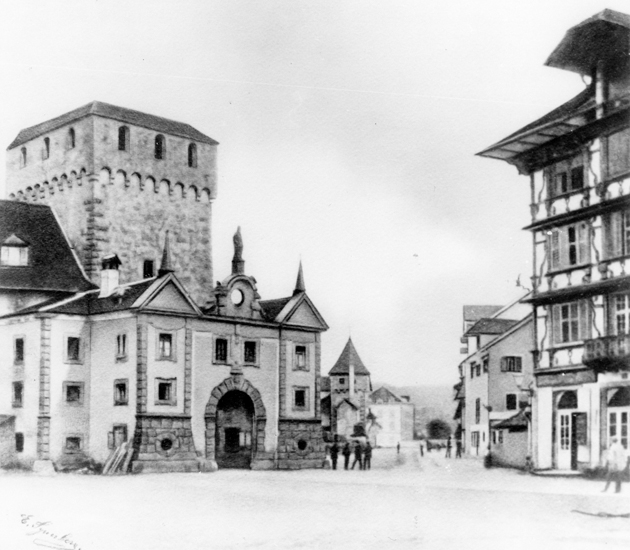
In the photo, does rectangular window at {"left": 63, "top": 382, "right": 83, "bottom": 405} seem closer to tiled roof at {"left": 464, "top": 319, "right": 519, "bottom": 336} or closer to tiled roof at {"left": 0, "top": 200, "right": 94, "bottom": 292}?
tiled roof at {"left": 0, "top": 200, "right": 94, "bottom": 292}

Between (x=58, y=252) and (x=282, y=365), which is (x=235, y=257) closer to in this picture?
(x=58, y=252)

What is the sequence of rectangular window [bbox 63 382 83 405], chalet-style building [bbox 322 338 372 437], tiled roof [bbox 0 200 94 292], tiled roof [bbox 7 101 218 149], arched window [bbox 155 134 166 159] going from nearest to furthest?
tiled roof [bbox 7 101 218 149], arched window [bbox 155 134 166 159], tiled roof [bbox 0 200 94 292], rectangular window [bbox 63 382 83 405], chalet-style building [bbox 322 338 372 437]

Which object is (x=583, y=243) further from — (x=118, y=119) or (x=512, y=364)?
(x=118, y=119)

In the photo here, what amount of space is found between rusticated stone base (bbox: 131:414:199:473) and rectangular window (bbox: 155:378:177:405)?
1.25 ft

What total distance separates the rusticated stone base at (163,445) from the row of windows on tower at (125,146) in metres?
6.22

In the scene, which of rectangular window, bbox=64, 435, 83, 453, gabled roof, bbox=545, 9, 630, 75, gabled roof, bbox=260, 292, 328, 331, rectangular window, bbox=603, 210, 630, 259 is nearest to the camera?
A: gabled roof, bbox=545, 9, 630, 75

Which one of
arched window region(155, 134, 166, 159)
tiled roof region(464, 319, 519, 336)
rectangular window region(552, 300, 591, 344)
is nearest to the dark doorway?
arched window region(155, 134, 166, 159)

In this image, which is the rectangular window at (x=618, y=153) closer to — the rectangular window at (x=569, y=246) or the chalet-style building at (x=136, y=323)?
the rectangular window at (x=569, y=246)

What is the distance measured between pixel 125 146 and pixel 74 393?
17.1ft

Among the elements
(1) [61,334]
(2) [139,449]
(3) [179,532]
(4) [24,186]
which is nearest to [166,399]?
(2) [139,449]

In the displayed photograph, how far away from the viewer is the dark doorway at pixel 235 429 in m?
26.6

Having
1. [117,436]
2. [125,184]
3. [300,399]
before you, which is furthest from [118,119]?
[300,399]

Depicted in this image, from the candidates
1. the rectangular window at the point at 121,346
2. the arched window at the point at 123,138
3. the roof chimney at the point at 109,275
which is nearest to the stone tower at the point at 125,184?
the arched window at the point at 123,138

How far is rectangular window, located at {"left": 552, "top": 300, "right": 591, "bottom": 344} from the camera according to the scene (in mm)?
17656
